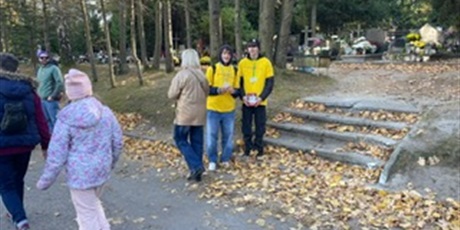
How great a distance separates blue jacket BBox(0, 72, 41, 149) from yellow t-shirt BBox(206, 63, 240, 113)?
2.66 m

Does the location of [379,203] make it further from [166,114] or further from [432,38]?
[432,38]

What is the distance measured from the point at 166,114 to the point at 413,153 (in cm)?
577

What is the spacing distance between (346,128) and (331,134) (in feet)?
1.30

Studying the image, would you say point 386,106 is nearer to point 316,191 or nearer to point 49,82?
point 316,191

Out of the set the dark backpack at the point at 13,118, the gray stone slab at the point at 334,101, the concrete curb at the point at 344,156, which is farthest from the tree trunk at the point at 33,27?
the dark backpack at the point at 13,118

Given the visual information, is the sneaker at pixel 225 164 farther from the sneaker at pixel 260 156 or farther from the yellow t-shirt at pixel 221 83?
the yellow t-shirt at pixel 221 83

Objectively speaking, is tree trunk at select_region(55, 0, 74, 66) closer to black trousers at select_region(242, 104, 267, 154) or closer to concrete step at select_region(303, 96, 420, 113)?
concrete step at select_region(303, 96, 420, 113)

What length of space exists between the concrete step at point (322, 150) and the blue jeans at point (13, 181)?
173 inches

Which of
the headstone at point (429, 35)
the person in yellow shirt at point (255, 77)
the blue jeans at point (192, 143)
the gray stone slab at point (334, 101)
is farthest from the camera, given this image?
the headstone at point (429, 35)

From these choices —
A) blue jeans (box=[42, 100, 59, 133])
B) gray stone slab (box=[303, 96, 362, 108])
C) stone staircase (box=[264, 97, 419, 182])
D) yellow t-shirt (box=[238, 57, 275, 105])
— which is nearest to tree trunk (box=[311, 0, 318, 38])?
gray stone slab (box=[303, 96, 362, 108])

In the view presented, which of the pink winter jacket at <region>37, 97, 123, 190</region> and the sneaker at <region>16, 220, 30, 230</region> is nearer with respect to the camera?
the pink winter jacket at <region>37, 97, 123, 190</region>

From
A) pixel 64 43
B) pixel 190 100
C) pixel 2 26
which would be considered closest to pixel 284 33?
pixel 190 100

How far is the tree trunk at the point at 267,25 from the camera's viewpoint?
39.1 ft

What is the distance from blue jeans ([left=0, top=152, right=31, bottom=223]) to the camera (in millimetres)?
4629
